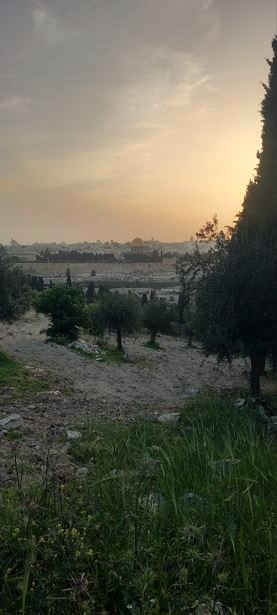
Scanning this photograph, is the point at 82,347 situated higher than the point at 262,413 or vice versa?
the point at 262,413

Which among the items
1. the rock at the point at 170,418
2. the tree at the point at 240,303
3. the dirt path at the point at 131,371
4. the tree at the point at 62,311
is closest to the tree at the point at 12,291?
the dirt path at the point at 131,371

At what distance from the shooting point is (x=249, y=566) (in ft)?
11.5

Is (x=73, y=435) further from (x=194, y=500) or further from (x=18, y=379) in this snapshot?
(x=18, y=379)

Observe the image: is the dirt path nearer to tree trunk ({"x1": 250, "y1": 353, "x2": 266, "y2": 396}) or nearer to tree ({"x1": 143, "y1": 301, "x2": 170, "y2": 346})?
tree trunk ({"x1": 250, "y1": 353, "x2": 266, "y2": 396})

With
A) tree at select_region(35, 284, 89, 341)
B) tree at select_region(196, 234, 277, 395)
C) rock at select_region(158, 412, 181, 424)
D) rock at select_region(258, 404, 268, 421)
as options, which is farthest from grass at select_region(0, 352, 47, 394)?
tree at select_region(35, 284, 89, 341)

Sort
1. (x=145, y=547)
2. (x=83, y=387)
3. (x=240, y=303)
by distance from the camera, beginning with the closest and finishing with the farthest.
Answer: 1. (x=145, y=547)
2. (x=240, y=303)
3. (x=83, y=387)

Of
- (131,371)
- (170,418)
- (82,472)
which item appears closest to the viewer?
(82,472)

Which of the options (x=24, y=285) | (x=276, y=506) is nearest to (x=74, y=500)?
(x=276, y=506)

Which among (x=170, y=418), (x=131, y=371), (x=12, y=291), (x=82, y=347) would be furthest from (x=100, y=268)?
(x=170, y=418)

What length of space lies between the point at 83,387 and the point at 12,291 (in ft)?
25.0

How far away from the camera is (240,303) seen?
13.3m

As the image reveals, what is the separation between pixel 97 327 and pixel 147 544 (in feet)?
94.7

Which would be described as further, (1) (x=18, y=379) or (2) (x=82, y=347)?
(2) (x=82, y=347)

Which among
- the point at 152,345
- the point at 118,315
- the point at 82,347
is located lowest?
the point at 152,345
